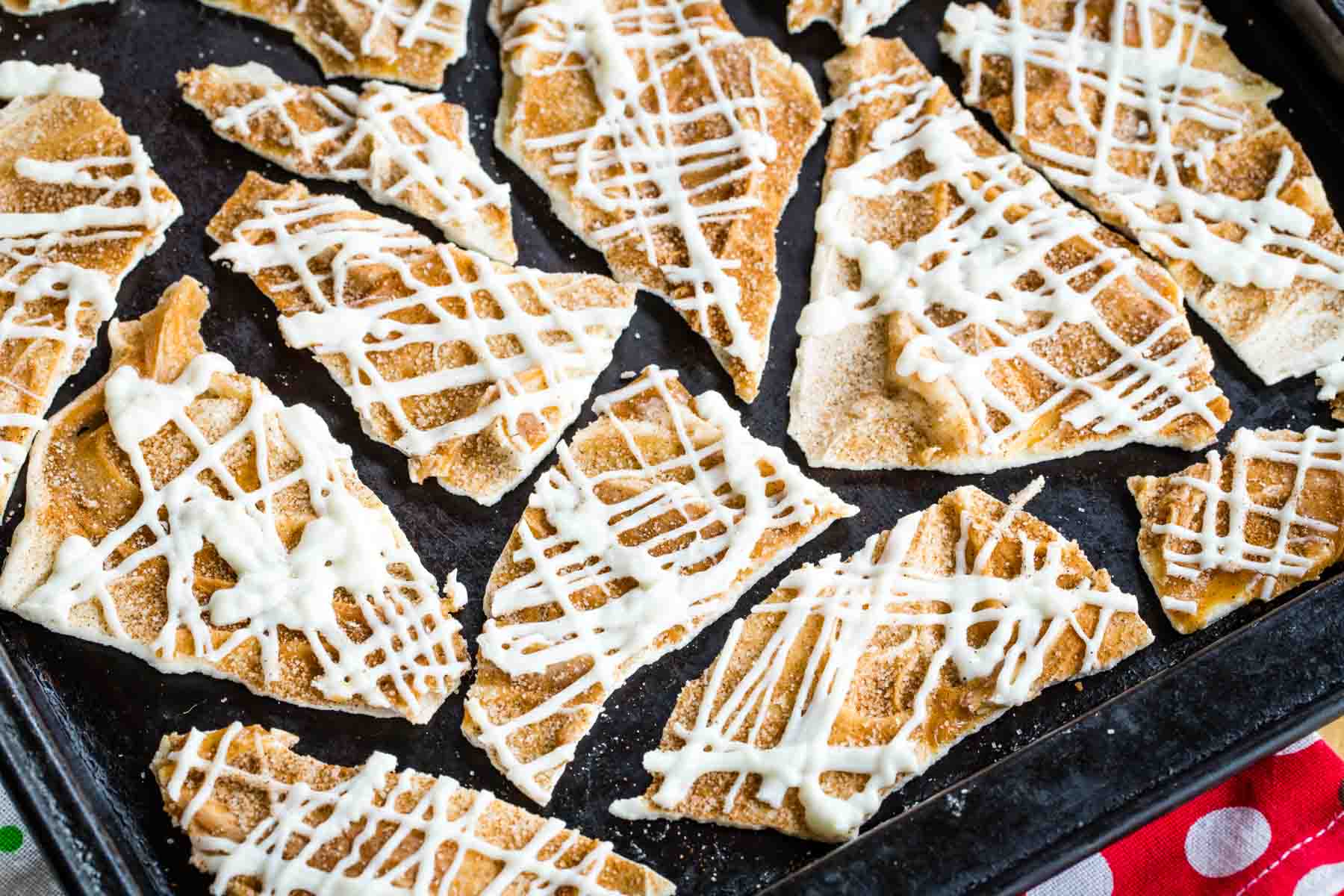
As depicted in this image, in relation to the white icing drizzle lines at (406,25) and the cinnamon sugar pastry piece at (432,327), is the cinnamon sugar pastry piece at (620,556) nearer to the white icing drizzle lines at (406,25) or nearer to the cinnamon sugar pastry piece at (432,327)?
the cinnamon sugar pastry piece at (432,327)

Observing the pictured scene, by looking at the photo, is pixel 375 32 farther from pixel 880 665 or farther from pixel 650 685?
pixel 880 665

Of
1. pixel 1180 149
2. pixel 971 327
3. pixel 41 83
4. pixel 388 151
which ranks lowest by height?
pixel 971 327

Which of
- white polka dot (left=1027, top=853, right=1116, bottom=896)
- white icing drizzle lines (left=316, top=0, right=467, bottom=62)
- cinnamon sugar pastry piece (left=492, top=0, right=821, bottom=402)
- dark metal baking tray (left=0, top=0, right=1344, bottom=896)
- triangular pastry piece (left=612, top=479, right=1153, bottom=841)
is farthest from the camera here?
white icing drizzle lines (left=316, top=0, right=467, bottom=62)

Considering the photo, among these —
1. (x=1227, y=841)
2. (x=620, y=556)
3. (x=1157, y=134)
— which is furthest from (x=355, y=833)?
(x=1157, y=134)

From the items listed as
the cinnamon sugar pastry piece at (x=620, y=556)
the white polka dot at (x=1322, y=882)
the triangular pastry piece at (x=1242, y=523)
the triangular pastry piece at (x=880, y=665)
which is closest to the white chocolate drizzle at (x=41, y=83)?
the cinnamon sugar pastry piece at (x=620, y=556)

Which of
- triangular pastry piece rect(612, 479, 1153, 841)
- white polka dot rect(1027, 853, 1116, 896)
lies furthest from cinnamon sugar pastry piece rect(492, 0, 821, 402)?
white polka dot rect(1027, 853, 1116, 896)

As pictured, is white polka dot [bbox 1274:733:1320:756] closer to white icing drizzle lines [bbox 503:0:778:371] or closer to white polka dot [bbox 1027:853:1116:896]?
white polka dot [bbox 1027:853:1116:896]

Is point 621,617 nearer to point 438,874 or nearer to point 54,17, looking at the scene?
point 438,874

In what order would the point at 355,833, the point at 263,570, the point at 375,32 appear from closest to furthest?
the point at 355,833 → the point at 263,570 → the point at 375,32
